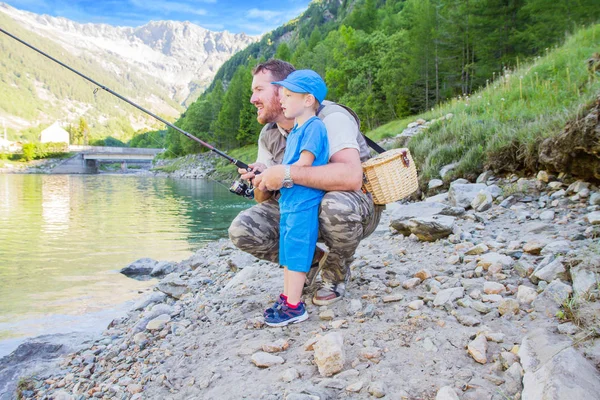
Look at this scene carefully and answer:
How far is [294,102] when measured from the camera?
2.88m

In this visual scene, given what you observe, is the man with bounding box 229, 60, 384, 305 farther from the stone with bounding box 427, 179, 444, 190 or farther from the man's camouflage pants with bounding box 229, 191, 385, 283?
the stone with bounding box 427, 179, 444, 190

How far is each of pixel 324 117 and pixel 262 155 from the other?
840mm

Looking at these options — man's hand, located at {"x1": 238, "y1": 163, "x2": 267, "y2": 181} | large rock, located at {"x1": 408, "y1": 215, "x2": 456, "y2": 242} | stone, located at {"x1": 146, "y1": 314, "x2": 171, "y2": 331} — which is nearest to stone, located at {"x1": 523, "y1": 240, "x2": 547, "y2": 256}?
large rock, located at {"x1": 408, "y1": 215, "x2": 456, "y2": 242}

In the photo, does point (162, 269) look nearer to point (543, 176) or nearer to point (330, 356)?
point (330, 356)

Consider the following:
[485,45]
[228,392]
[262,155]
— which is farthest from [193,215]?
[485,45]

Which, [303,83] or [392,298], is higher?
[303,83]

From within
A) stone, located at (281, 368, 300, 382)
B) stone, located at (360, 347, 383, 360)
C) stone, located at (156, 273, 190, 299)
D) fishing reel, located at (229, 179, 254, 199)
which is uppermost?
fishing reel, located at (229, 179, 254, 199)

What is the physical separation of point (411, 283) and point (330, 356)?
123 cm

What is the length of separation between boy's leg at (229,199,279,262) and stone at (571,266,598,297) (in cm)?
203

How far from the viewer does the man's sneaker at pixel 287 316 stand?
2.91 m

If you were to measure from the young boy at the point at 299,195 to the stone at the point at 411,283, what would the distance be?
84 centimetres

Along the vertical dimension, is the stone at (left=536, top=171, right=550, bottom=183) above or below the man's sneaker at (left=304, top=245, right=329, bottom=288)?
above

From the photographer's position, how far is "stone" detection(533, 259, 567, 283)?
273cm

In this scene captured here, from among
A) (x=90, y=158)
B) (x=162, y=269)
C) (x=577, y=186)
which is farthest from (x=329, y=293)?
(x=90, y=158)
